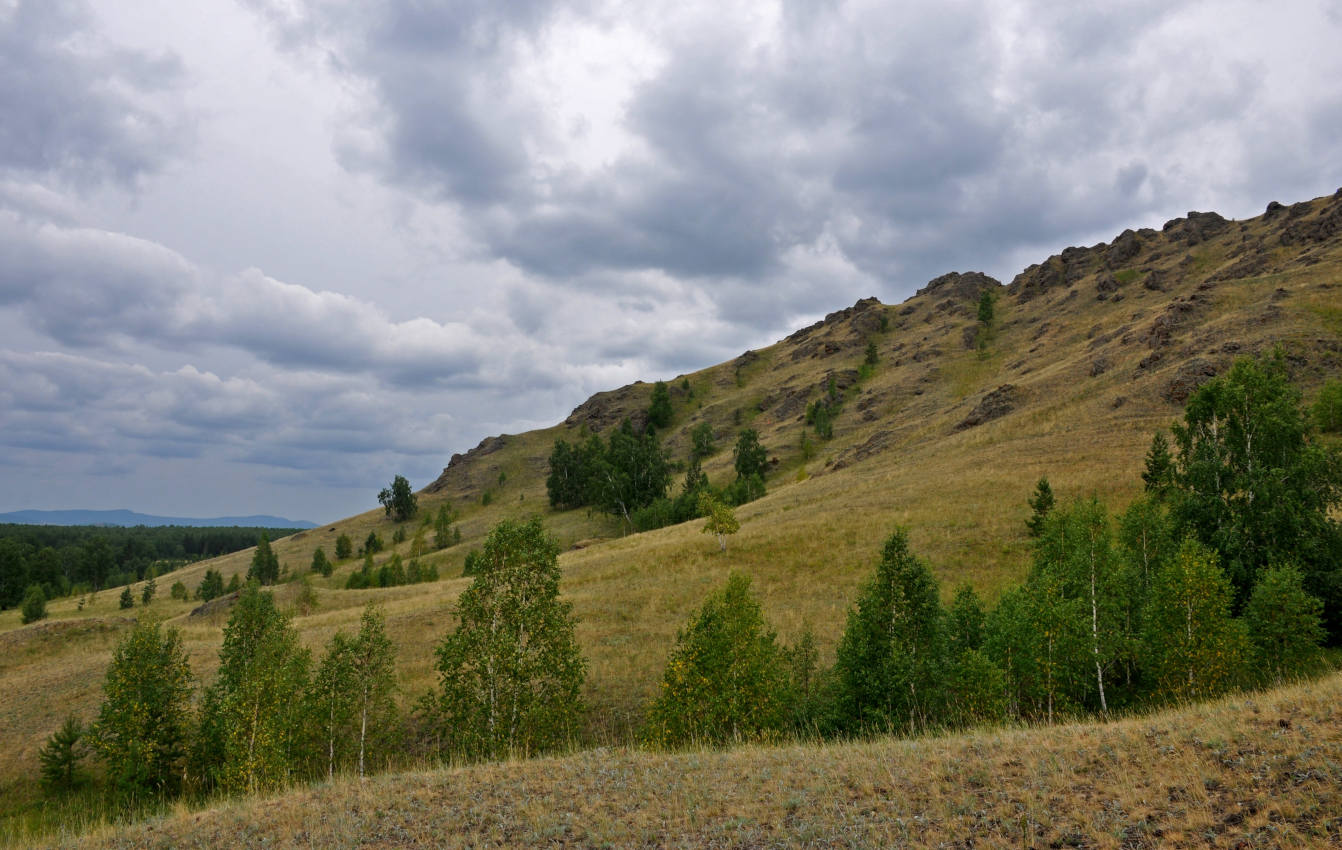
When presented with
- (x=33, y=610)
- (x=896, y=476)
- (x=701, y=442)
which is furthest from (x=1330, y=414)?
(x=33, y=610)

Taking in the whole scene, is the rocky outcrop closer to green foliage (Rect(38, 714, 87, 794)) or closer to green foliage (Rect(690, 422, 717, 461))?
green foliage (Rect(690, 422, 717, 461))

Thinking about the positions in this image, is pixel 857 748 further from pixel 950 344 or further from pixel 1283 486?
pixel 950 344

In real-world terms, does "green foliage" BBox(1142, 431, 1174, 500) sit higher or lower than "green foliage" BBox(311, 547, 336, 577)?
higher

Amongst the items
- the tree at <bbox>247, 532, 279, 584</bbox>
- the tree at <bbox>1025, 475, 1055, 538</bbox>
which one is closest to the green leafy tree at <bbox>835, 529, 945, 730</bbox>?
the tree at <bbox>1025, 475, 1055, 538</bbox>

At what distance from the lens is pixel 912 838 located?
10156 millimetres

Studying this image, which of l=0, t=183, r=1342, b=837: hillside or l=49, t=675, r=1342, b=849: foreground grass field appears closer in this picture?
l=49, t=675, r=1342, b=849: foreground grass field

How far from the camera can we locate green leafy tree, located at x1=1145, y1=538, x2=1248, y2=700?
2052 cm

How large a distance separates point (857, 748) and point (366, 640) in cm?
2158

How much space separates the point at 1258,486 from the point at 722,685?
2442 centimetres

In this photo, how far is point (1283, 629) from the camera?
2144cm

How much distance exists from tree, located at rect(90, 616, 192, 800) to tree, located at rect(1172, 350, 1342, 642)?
47087 mm

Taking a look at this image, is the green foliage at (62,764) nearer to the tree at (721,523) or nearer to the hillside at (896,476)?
the hillside at (896,476)

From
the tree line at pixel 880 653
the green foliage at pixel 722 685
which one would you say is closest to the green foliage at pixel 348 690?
the tree line at pixel 880 653

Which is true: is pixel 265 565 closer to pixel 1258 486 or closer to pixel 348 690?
pixel 348 690
